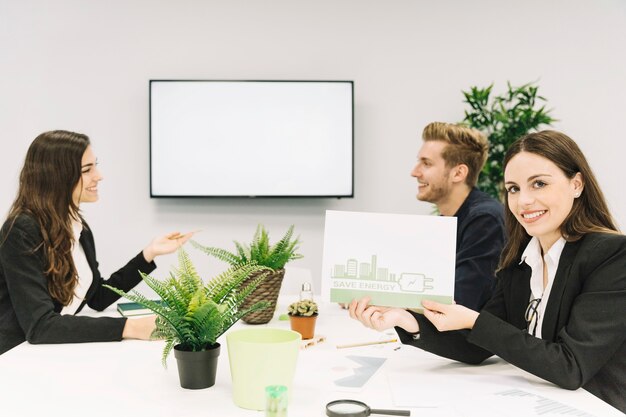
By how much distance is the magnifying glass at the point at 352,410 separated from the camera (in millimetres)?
1031

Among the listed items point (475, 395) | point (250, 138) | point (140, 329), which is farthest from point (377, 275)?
point (250, 138)

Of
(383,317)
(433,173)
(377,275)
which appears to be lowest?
(383,317)

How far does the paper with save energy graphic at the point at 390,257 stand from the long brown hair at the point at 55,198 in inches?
39.3

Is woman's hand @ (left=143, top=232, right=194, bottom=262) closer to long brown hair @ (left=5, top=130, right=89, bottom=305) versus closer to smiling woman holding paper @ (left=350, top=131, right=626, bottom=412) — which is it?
long brown hair @ (left=5, top=130, right=89, bottom=305)

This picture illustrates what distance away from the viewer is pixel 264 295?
5.86 ft

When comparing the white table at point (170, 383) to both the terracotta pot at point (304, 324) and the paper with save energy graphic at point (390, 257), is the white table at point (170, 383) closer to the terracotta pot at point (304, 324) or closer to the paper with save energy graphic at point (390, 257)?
the terracotta pot at point (304, 324)

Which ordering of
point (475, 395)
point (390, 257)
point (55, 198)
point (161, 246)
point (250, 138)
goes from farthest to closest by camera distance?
1. point (250, 138)
2. point (161, 246)
3. point (55, 198)
4. point (390, 257)
5. point (475, 395)

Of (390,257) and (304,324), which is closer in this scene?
(390,257)

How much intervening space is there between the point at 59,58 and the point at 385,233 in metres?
3.43

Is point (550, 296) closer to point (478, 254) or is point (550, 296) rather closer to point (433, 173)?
point (478, 254)

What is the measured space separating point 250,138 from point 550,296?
108 inches

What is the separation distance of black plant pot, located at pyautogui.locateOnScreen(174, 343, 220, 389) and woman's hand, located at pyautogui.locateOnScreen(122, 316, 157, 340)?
0.42 meters

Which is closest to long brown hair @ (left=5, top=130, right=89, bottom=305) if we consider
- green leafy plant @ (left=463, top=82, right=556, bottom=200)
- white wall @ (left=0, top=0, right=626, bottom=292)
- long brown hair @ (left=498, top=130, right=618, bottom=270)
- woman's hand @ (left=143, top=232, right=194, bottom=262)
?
woman's hand @ (left=143, top=232, right=194, bottom=262)

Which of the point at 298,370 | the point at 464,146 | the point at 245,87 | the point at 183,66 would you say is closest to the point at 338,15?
the point at 245,87
